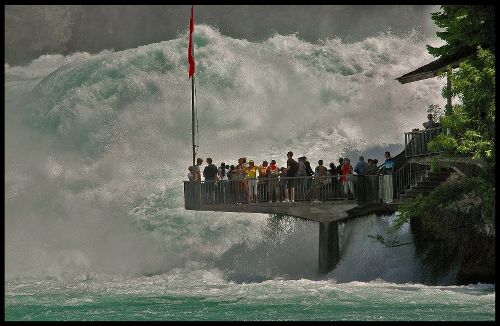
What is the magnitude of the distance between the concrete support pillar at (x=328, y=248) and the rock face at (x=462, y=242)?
460 centimetres

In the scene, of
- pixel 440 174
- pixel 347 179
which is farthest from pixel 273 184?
pixel 440 174

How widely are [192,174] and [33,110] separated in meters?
37.5

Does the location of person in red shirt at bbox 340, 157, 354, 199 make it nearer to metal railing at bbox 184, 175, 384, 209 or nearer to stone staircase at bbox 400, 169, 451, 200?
metal railing at bbox 184, 175, 384, 209

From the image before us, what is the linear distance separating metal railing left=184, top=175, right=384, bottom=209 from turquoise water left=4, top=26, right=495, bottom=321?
2.16 metres

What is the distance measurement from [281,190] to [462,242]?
6769 mm

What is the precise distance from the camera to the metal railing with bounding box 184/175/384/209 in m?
55.3

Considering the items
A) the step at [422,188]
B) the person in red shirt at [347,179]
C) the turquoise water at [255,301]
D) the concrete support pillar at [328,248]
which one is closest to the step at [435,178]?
the step at [422,188]

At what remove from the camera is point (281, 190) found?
55500 millimetres

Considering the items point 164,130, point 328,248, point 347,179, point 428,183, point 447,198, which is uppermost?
point 164,130

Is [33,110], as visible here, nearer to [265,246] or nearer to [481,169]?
[265,246]

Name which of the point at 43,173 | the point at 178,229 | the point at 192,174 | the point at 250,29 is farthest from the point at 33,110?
the point at 192,174

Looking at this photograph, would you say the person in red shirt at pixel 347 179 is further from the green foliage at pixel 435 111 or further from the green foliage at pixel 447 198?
the green foliage at pixel 447 198

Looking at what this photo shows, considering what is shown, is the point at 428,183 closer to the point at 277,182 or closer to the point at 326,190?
the point at 326,190

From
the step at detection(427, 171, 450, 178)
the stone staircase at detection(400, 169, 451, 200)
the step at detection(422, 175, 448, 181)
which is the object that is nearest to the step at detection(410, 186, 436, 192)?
the stone staircase at detection(400, 169, 451, 200)
